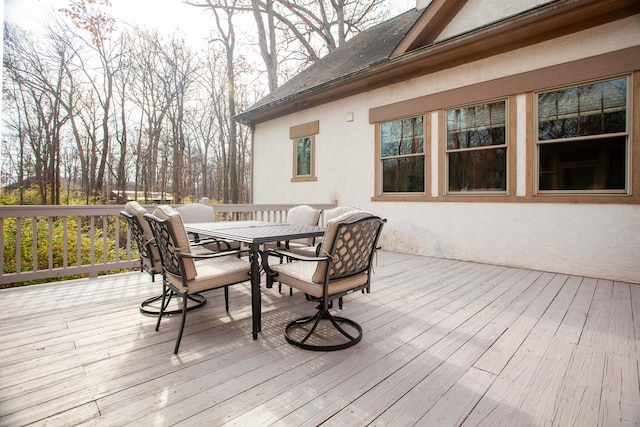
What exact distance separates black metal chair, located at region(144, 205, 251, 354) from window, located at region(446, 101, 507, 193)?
4.12m

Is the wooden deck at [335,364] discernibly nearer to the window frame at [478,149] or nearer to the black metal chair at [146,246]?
the black metal chair at [146,246]

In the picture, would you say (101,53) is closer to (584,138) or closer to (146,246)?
(146,246)

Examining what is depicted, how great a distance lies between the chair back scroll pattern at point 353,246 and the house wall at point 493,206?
334 centimetres

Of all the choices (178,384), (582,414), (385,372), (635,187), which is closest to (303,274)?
(385,372)

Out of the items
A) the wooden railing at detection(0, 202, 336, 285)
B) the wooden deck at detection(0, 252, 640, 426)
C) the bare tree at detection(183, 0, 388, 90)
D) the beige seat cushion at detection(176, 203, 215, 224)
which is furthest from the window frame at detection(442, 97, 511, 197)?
the bare tree at detection(183, 0, 388, 90)

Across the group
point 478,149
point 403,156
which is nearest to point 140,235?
point 403,156

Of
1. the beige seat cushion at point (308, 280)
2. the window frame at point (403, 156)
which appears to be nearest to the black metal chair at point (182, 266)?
the beige seat cushion at point (308, 280)

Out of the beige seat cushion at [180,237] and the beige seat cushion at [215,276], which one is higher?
the beige seat cushion at [180,237]

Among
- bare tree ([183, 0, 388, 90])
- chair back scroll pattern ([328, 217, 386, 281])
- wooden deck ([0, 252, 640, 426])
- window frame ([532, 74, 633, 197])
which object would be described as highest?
bare tree ([183, 0, 388, 90])

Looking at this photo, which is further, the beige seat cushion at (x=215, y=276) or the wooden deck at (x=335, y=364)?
the beige seat cushion at (x=215, y=276)

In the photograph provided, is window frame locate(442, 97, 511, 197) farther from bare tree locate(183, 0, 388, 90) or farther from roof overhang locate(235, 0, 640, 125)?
bare tree locate(183, 0, 388, 90)

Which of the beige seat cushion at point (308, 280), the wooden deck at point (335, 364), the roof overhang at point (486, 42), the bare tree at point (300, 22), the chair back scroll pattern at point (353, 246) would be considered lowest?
the wooden deck at point (335, 364)

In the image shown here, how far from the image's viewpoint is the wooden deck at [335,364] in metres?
1.60

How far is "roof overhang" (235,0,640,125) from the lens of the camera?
3.86 metres
